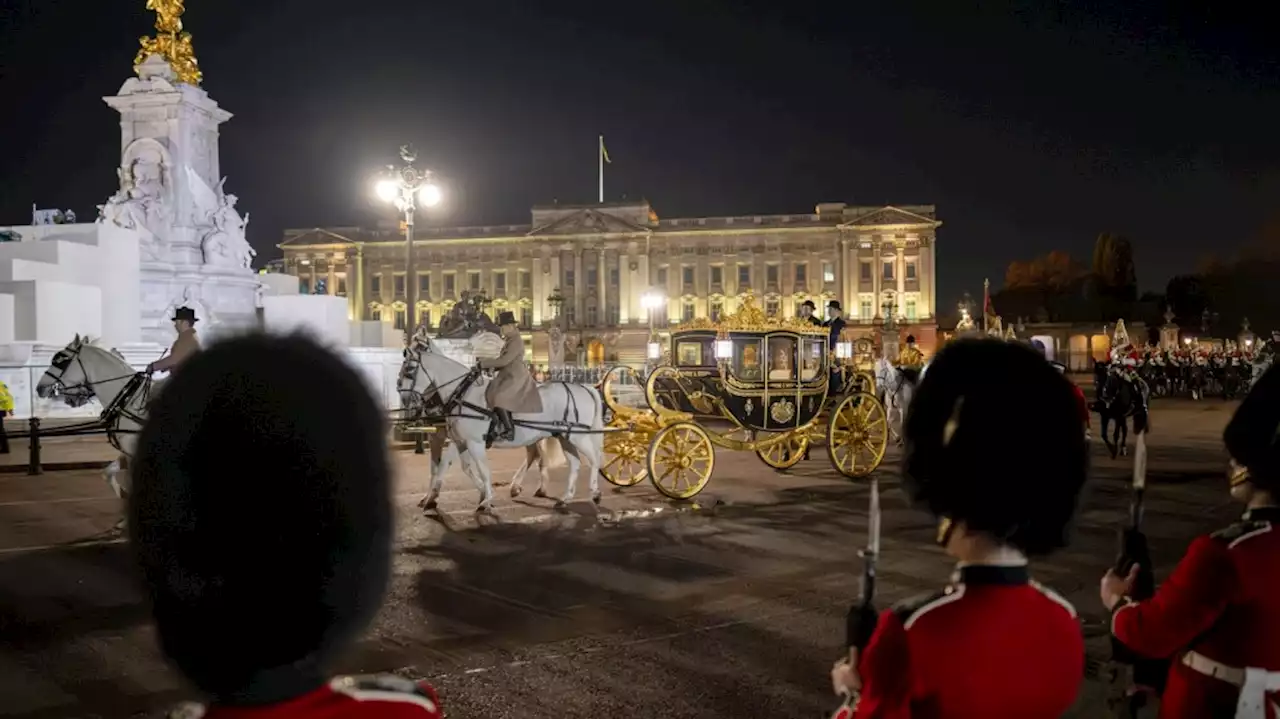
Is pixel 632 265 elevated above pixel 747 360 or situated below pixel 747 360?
above

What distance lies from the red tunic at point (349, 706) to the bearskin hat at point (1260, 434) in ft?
6.77

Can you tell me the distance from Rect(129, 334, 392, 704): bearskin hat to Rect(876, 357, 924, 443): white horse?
15107 millimetres

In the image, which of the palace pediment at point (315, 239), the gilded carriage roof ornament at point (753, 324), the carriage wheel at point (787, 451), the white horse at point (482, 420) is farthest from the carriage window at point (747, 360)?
the palace pediment at point (315, 239)

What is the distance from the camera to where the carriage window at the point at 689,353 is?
12531mm

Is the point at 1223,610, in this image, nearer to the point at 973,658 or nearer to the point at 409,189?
the point at 973,658

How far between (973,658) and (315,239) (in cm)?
9943

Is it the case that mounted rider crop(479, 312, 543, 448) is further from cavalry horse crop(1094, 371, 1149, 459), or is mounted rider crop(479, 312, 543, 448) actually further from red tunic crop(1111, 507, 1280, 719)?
cavalry horse crop(1094, 371, 1149, 459)

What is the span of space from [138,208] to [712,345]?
20109 mm

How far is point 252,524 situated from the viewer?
4.40 ft

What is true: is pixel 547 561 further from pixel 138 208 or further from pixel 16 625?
pixel 138 208

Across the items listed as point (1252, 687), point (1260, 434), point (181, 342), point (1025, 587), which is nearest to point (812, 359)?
point (181, 342)

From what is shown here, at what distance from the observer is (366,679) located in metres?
1.38

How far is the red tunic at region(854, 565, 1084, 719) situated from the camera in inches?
67.6

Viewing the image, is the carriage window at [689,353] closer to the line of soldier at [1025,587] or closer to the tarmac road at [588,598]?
the tarmac road at [588,598]
